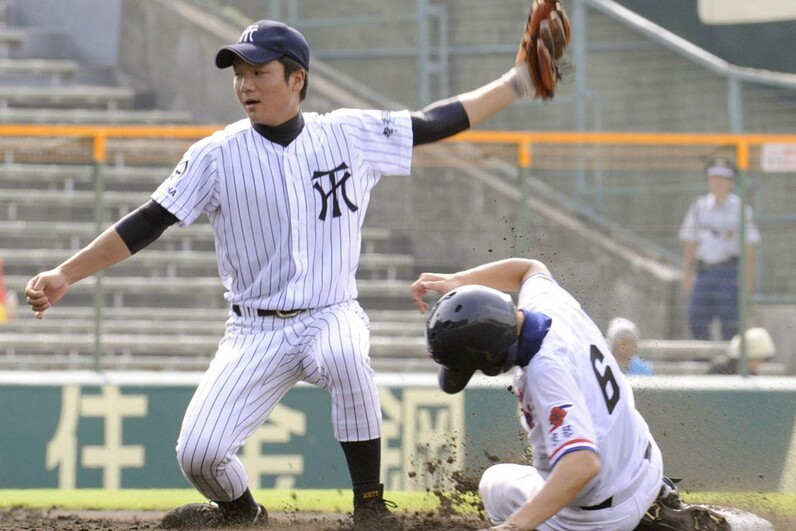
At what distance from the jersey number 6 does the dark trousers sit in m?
4.76

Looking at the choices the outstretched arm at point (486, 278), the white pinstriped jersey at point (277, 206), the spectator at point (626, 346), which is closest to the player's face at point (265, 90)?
the white pinstriped jersey at point (277, 206)

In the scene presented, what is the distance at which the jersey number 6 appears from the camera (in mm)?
4668

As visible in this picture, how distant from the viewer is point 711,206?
31.3ft

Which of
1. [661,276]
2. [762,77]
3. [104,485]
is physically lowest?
[104,485]

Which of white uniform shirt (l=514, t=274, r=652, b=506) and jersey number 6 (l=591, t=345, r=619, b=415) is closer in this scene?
white uniform shirt (l=514, t=274, r=652, b=506)

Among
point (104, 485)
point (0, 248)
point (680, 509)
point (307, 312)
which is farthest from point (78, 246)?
point (680, 509)

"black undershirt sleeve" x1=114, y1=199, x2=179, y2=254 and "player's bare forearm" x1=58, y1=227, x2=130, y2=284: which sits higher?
"black undershirt sleeve" x1=114, y1=199, x2=179, y2=254

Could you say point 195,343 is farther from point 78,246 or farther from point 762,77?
point 762,77

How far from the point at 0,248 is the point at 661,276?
15.1 feet

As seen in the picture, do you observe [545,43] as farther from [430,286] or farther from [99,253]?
[99,253]

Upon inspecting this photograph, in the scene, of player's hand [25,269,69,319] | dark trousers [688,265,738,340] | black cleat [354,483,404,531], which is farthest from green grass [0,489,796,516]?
player's hand [25,269,69,319]

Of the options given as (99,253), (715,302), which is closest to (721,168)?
(715,302)

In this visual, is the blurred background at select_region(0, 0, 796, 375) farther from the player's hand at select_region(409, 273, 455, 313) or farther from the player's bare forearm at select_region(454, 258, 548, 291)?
the player's hand at select_region(409, 273, 455, 313)

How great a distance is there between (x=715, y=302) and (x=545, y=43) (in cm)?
417
